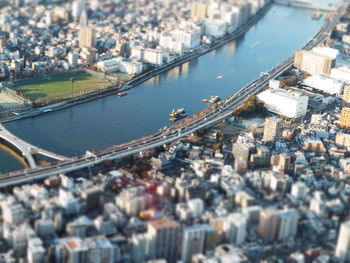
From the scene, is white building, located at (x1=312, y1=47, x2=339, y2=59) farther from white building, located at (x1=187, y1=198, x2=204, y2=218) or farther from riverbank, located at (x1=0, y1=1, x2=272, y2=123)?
white building, located at (x1=187, y1=198, x2=204, y2=218)

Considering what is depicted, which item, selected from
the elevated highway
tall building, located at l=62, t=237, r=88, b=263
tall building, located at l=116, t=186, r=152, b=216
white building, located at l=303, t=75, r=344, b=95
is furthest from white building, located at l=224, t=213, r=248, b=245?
white building, located at l=303, t=75, r=344, b=95

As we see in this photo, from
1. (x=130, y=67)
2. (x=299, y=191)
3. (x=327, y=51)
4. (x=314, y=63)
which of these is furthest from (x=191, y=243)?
(x=327, y=51)

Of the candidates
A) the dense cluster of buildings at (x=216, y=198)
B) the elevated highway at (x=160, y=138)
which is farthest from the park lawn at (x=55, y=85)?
the elevated highway at (x=160, y=138)

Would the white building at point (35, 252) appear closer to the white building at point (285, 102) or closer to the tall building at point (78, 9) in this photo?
the white building at point (285, 102)

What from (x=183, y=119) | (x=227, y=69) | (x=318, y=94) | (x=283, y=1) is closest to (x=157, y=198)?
(x=183, y=119)

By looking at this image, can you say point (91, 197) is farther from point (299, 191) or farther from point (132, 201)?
point (299, 191)

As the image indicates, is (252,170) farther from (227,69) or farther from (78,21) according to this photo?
(78,21)
